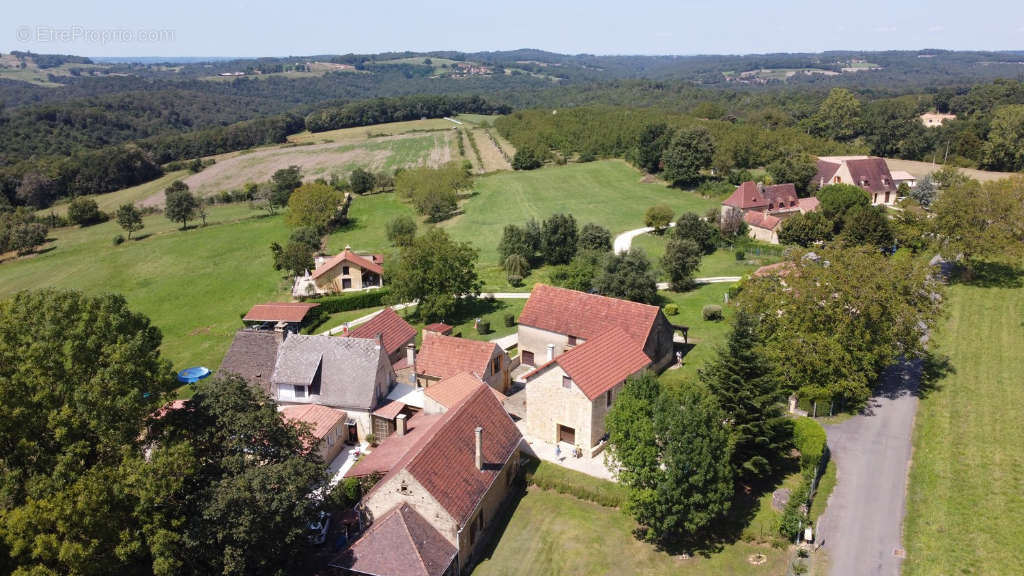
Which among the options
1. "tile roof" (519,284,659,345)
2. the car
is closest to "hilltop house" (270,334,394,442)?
the car

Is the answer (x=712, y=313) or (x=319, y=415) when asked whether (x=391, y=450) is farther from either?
(x=712, y=313)

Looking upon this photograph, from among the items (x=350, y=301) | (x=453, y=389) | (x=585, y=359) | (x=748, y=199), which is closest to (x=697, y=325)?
(x=585, y=359)

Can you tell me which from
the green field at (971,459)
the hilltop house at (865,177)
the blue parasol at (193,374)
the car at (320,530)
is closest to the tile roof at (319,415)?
the car at (320,530)

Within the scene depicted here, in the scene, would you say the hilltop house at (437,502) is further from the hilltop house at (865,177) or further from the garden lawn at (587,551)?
the hilltop house at (865,177)

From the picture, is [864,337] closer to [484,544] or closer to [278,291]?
[484,544]

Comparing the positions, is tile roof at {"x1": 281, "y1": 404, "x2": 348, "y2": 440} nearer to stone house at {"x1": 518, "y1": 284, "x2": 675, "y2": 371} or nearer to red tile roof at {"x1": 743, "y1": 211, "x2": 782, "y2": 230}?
stone house at {"x1": 518, "y1": 284, "x2": 675, "y2": 371}
